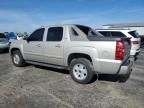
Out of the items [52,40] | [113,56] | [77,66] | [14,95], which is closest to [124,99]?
[113,56]

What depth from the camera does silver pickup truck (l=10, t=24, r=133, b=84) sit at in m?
4.67

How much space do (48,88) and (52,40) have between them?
1851mm

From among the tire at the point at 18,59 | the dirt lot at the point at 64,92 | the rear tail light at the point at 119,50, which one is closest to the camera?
the dirt lot at the point at 64,92

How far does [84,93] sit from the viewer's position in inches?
A: 178

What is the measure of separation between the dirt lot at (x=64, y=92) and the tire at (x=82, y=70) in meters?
0.19

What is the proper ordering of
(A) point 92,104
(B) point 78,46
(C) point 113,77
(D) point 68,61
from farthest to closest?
1. (C) point 113,77
2. (D) point 68,61
3. (B) point 78,46
4. (A) point 92,104

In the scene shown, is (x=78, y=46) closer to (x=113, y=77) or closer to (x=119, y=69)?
(x=119, y=69)

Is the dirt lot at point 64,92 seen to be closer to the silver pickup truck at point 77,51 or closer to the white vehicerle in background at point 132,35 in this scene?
the silver pickup truck at point 77,51

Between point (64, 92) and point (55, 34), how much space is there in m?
2.27

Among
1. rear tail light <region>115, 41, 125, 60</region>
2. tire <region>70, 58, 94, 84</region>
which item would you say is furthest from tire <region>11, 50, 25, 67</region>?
rear tail light <region>115, 41, 125, 60</region>

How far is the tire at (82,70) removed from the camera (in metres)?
5.11

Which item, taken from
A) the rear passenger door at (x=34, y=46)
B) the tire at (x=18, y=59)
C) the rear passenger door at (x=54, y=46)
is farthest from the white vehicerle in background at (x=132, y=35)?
the tire at (x=18, y=59)

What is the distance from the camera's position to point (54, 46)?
5.88 metres

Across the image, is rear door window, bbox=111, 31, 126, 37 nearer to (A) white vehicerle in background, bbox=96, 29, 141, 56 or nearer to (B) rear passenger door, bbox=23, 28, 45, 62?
(A) white vehicerle in background, bbox=96, 29, 141, 56
